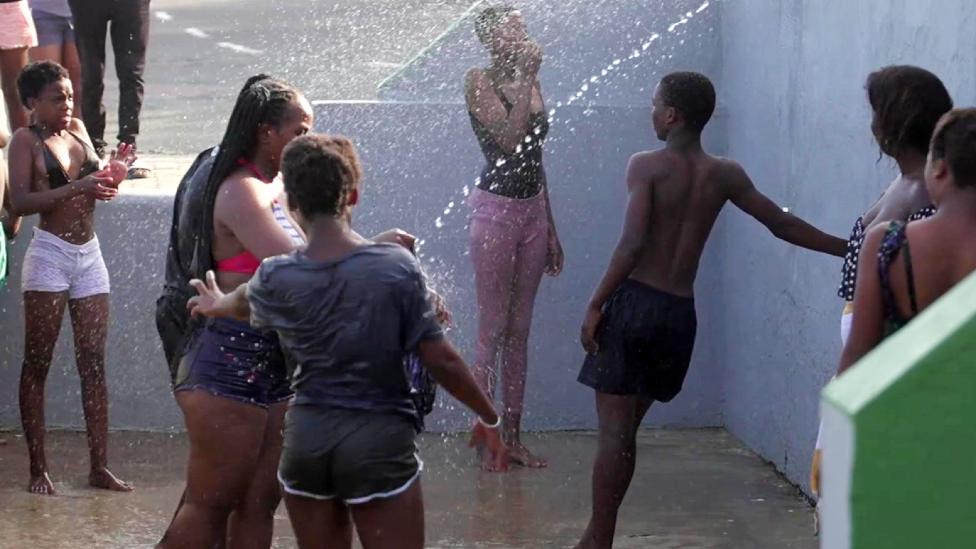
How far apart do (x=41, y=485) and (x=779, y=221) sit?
3.49m

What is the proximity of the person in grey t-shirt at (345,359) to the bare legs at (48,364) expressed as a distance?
3.08 m

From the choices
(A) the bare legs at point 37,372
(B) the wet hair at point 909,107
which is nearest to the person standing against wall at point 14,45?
(A) the bare legs at point 37,372

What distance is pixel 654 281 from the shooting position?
574 centimetres

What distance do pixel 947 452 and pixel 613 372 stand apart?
3.24m

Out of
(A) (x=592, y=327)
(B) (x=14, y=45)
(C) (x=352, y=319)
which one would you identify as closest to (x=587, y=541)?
(A) (x=592, y=327)

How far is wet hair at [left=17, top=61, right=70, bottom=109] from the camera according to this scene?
22.1 ft

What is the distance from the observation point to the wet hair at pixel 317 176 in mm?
4035

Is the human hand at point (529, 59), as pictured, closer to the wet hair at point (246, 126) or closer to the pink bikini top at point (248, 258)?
the wet hair at point (246, 126)

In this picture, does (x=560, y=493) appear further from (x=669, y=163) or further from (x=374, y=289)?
(x=374, y=289)

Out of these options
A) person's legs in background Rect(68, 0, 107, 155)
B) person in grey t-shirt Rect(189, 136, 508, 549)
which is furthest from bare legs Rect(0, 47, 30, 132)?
person in grey t-shirt Rect(189, 136, 508, 549)

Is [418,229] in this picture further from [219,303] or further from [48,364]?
[219,303]

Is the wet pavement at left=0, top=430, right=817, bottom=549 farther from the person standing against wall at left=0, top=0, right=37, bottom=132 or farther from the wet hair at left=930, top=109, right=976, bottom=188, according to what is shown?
the wet hair at left=930, top=109, right=976, bottom=188

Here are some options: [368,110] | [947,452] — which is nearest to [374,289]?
[947,452]

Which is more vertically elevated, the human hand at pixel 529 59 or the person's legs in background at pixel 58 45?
the human hand at pixel 529 59
